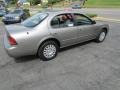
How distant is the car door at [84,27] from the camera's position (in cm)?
606

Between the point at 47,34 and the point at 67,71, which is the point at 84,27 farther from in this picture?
the point at 67,71

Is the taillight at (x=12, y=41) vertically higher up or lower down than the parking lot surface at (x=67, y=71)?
higher up

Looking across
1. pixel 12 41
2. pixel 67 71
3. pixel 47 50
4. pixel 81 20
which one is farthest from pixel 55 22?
pixel 67 71

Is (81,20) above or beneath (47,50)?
above

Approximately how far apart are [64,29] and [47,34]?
73cm

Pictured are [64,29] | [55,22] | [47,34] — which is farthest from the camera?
[64,29]

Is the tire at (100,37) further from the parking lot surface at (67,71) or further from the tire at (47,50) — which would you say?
the tire at (47,50)

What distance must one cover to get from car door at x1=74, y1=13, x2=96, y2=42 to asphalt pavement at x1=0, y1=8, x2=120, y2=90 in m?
0.54

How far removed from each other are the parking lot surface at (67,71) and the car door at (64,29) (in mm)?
561

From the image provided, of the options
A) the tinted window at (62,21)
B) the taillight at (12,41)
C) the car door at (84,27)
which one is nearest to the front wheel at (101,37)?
the car door at (84,27)

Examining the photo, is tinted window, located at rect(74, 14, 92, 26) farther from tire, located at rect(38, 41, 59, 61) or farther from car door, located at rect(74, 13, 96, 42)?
tire, located at rect(38, 41, 59, 61)

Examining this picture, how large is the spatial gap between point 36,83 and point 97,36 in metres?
3.91

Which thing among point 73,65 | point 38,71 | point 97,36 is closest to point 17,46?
point 38,71

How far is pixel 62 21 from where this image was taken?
5.65 m
